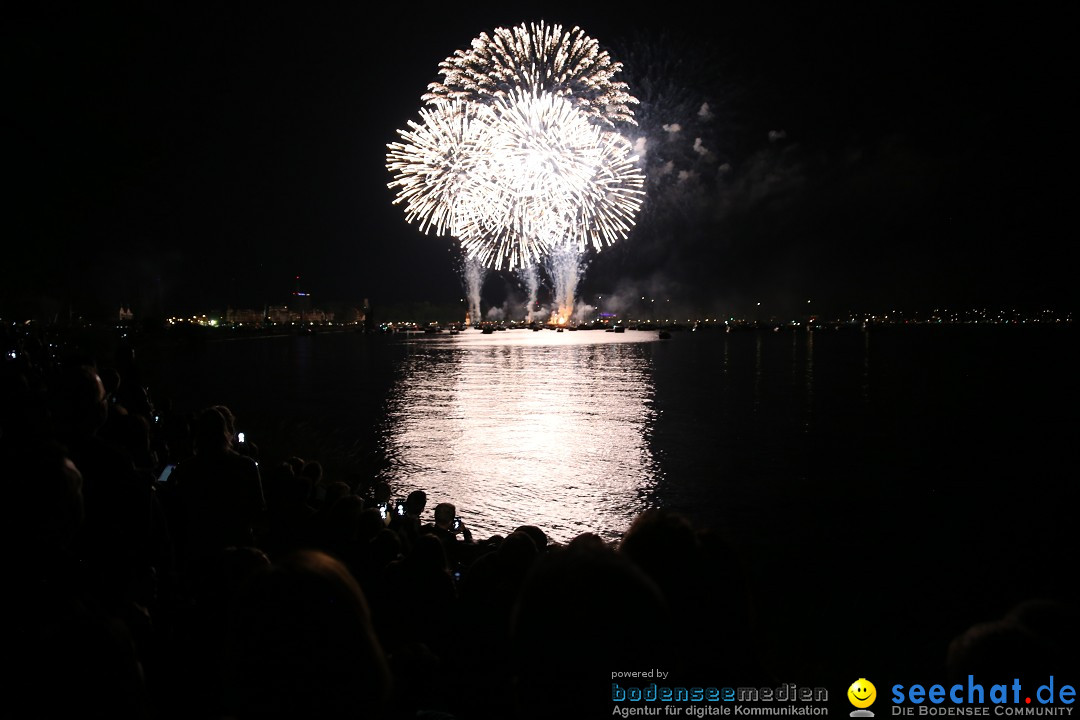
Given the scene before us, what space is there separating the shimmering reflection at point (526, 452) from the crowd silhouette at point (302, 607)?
6372 millimetres

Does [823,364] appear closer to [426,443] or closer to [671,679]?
[426,443]

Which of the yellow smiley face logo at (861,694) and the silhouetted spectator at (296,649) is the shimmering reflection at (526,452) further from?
the silhouetted spectator at (296,649)

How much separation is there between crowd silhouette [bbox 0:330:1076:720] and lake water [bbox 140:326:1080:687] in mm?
670

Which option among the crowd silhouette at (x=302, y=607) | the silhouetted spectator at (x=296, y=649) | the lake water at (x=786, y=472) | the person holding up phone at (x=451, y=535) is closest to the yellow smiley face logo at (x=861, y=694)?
the crowd silhouette at (x=302, y=607)

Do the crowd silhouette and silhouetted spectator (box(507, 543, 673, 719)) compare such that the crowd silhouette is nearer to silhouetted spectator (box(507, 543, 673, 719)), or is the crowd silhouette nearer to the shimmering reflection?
silhouetted spectator (box(507, 543, 673, 719))

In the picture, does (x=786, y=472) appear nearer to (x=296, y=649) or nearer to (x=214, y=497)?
(x=214, y=497)

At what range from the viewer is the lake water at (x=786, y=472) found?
908cm

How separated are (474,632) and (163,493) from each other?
2957 mm

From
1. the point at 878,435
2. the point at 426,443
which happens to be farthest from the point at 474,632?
the point at 878,435

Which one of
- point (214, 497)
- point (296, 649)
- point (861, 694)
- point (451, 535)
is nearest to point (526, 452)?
point (451, 535)

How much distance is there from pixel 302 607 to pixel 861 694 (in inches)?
104

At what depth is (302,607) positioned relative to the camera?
5.69 feet

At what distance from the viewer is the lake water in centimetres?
908

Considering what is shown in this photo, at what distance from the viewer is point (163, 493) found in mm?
5488
